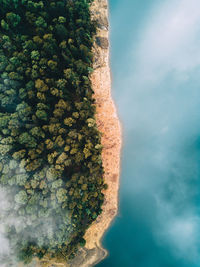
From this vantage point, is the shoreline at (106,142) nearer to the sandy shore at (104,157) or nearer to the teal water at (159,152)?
the sandy shore at (104,157)

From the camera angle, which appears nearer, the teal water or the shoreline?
the shoreline

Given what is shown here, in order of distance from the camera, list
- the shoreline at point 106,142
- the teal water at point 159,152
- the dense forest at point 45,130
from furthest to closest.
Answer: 1. the teal water at point 159,152
2. the shoreline at point 106,142
3. the dense forest at point 45,130

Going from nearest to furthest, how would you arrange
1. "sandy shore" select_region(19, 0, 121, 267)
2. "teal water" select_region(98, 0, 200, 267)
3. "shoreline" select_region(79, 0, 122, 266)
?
1. "sandy shore" select_region(19, 0, 121, 267)
2. "shoreline" select_region(79, 0, 122, 266)
3. "teal water" select_region(98, 0, 200, 267)

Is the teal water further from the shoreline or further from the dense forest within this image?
the dense forest

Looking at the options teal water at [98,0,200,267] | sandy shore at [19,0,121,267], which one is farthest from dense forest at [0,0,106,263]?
teal water at [98,0,200,267]

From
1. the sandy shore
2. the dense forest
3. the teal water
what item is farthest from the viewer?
the teal water

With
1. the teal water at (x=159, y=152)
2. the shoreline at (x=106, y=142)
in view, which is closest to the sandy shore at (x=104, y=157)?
the shoreline at (x=106, y=142)

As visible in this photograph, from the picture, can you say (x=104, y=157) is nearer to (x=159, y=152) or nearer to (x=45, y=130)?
(x=159, y=152)
